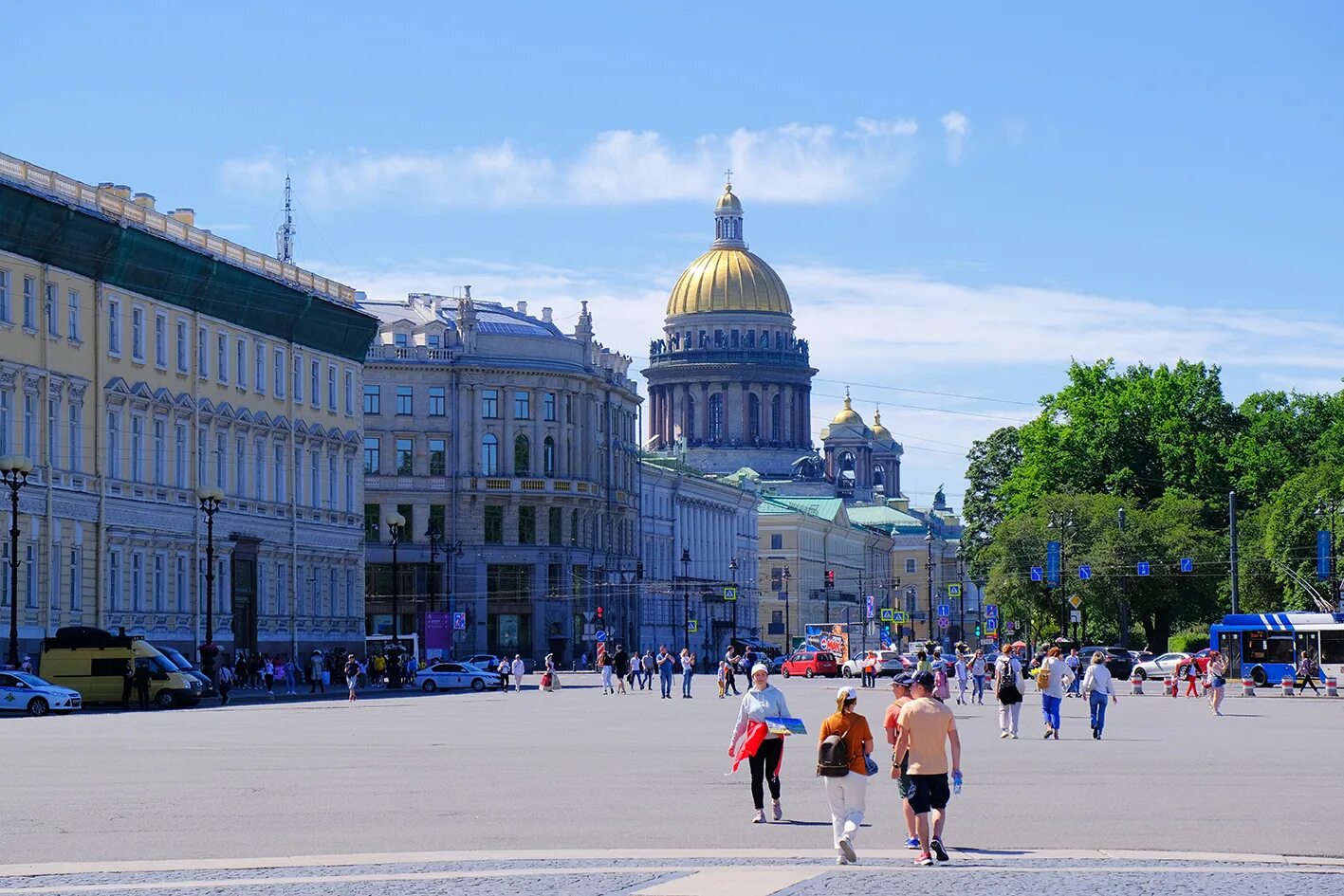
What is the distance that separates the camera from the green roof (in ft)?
221

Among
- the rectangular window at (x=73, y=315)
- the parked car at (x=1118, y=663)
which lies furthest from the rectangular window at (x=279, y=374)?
the parked car at (x=1118, y=663)

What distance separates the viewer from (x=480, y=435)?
434 feet

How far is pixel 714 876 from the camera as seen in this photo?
59.9ft

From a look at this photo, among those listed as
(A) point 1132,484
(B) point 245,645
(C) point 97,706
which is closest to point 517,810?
(C) point 97,706

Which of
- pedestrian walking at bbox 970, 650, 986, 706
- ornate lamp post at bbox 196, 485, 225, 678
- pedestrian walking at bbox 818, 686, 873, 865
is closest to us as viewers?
pedestrian walking at bbox 818, 686, 873, 865

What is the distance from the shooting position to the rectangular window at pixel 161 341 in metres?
77.1

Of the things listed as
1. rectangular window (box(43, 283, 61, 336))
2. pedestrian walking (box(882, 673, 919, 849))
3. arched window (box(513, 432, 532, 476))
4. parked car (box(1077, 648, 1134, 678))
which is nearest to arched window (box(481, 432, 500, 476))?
arched window (box(513, 432, 532, 476))

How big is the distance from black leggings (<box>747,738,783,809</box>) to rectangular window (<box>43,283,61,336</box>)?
165ft

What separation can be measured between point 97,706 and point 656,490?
9909cm

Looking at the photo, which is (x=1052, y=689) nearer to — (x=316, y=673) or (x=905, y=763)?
(x=905, y=763)

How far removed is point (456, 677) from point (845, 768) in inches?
2591

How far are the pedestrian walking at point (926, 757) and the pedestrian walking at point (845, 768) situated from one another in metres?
0.36

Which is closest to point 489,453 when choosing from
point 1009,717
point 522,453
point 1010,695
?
point 522,453

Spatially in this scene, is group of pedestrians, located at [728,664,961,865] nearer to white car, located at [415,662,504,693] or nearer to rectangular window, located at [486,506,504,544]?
white car, located at [415,662,504,693]
